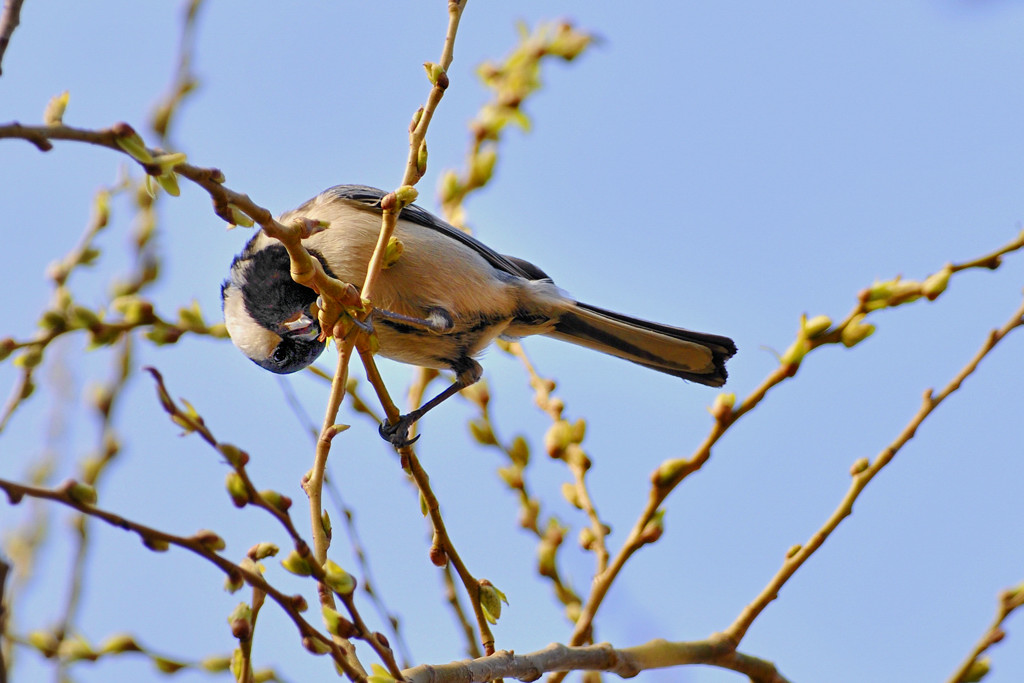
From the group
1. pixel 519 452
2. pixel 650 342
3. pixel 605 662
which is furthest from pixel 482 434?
pixel 650 342

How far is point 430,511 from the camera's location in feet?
6.03

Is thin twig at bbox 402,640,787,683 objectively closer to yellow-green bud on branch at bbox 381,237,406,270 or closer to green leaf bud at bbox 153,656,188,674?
green leaf bud at bbox 153,656,188,674

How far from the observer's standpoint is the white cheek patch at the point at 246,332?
3.35 meters

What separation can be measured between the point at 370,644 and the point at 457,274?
2134mm

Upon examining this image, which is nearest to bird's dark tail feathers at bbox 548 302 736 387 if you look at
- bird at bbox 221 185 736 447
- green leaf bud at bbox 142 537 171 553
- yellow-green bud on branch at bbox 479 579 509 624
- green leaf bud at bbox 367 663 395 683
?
bird at bbox 221 185 736 447

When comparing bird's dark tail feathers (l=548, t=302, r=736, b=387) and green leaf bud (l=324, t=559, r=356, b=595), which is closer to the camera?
green leaf bud (l=324, t=559, r=356, b=595)

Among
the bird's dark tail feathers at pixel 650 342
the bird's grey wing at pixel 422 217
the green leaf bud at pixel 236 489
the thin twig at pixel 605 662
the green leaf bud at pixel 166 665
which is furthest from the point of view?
the bird's dark tail feathers at pixel 650 342

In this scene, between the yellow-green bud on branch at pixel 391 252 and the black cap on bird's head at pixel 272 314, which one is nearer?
the yellow-green bud on branch at pixel 391 252

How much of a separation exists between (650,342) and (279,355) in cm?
137

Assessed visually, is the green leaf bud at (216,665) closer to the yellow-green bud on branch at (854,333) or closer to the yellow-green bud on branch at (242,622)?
the yellow-green bud on branch at (242,622)

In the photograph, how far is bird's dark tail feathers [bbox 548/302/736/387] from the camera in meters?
3.75

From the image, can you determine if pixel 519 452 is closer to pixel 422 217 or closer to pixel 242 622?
pixel 242 622

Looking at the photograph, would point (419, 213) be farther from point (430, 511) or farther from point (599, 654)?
point (599, 654)

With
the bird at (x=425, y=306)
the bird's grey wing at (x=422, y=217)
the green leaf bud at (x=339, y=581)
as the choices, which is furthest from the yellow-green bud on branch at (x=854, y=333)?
the bird's grey wing at (x=422, y=217)
